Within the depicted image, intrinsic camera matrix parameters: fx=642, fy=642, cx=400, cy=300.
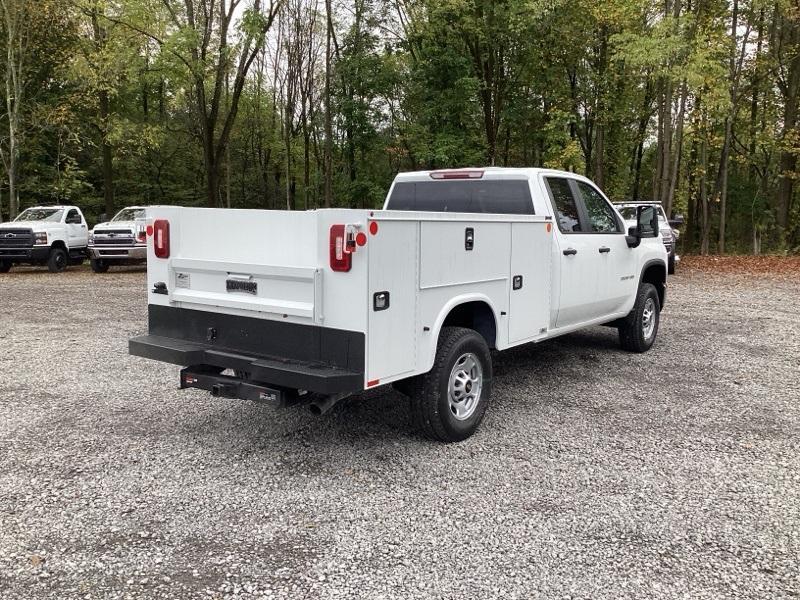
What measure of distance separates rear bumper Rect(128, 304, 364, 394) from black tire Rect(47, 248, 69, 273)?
16276 mm

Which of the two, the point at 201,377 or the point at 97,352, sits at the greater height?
the point at 201,377

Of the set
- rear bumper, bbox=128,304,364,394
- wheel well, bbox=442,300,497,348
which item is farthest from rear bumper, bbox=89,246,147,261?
wheel well, bbox=442,300,497,348

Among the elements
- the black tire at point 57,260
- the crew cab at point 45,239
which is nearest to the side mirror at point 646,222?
the crew cab at point 45,239

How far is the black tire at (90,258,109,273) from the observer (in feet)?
61.9

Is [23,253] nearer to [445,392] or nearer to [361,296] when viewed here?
[445,392]

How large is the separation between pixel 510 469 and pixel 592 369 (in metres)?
3.20

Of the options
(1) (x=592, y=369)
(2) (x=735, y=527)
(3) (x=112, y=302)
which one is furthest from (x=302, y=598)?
(3) (x=112, y=302)

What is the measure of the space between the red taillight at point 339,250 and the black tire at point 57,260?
17797mm

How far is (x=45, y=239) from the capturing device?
18.4m

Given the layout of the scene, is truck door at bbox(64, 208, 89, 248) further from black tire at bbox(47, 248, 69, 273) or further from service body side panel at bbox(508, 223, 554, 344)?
service body side panel at bbox(508, 223, 554, 344)

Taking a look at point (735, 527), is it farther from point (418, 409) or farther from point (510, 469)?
point (418, 409)

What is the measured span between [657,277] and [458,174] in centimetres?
366

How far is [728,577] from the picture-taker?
308 centimetres

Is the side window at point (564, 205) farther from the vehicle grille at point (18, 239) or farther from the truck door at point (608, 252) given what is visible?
the vehicle grille at point (18, 239)
